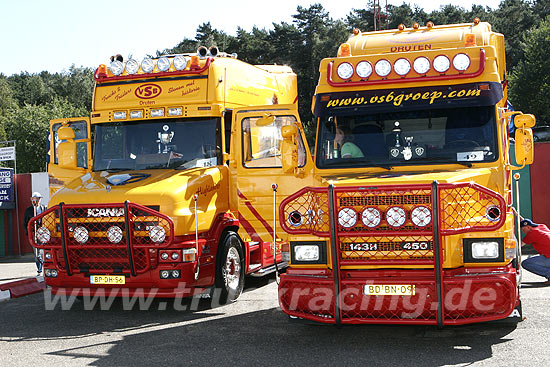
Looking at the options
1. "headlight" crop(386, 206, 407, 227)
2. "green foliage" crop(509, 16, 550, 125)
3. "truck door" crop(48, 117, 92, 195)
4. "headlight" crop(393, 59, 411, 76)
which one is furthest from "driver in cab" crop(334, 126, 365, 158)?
"green foliage" crop(509, 16, 550, 125)

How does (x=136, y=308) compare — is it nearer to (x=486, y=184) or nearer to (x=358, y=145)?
(x=358, y=145)

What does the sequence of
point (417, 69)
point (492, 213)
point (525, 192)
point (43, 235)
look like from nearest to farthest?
point (492, 213) → point (417, 69) → point (43, 235) → point (525, 192)

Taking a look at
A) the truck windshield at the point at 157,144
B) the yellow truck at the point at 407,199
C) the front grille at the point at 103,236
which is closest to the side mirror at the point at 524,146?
the yellow truck at the point at 407,199

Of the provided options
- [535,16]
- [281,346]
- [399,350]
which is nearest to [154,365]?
[281,346]

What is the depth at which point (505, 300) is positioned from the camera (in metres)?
6.09

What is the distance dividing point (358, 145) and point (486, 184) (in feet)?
5.02

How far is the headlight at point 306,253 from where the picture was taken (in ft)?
21.7

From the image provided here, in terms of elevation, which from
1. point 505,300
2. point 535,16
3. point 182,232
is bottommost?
point 505,300

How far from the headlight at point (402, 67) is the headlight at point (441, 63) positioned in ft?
1.02

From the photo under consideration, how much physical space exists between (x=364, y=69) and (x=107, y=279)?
437cm

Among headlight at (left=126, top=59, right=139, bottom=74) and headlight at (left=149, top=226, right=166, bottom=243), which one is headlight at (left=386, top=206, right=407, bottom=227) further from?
headlight at (left=126, top=59, right=139, bottom=74)

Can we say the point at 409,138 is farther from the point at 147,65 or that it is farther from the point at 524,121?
the point at 147,65

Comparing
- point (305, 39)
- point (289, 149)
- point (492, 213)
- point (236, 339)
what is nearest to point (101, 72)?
point (289, 149)

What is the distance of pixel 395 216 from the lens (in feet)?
20.6
